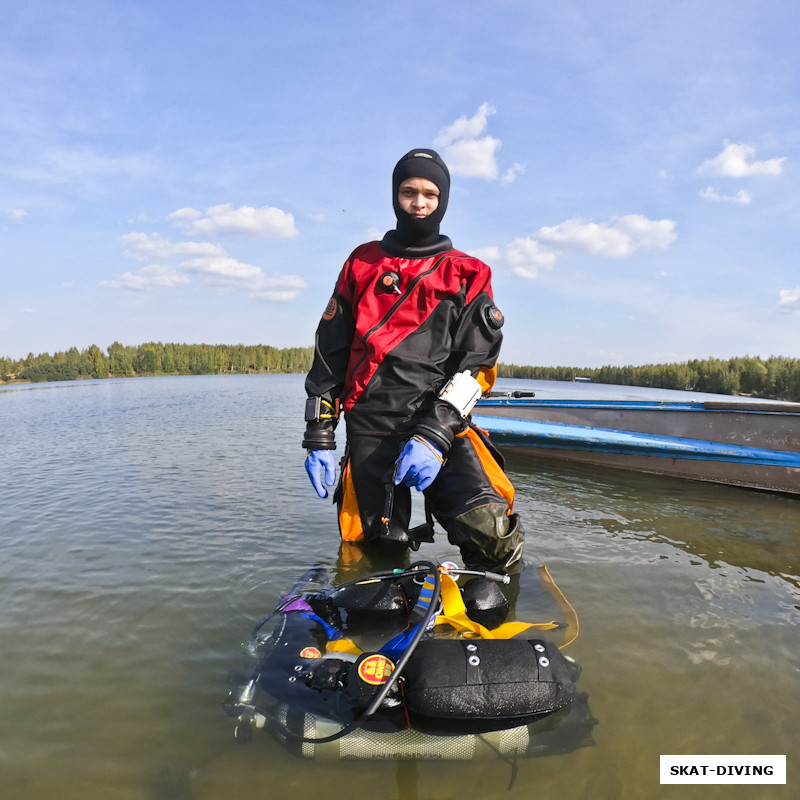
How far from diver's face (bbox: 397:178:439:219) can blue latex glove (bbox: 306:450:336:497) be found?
4.90 ft

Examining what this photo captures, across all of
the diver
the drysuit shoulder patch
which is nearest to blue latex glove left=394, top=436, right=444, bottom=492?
the diver

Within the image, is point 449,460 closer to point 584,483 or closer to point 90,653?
point 90,653

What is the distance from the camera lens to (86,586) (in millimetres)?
3182

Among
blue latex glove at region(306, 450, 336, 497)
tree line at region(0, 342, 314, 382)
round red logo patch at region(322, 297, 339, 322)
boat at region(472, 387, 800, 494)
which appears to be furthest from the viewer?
tree line at region(0, 342, 314, 382)

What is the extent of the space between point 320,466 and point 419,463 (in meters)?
0.74

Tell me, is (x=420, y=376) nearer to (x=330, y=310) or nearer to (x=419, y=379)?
(x=419, y=379)

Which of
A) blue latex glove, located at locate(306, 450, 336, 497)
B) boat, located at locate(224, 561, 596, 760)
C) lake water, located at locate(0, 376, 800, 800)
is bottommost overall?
lake water, located at locate(0, 376, 800, 800)

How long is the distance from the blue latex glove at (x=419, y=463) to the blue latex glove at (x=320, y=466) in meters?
0.57

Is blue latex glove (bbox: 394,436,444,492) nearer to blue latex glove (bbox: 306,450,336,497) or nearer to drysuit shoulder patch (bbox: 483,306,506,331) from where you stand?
blue latex glove (bbox: 306,450,336,497)

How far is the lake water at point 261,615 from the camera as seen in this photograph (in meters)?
1.64

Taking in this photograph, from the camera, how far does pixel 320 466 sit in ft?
9.98

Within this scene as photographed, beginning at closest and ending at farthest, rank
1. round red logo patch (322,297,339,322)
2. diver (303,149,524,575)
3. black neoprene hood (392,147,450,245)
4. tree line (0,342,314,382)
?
diver (303,149,524,575) < black neoprene hood (392,147,450,245) < round red logo patch (322,297,339,322) < tree line (0,342,314,382)

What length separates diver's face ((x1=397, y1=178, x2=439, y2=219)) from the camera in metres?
2.91

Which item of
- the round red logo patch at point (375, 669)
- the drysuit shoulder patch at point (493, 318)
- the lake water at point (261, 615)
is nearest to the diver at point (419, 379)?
the drysuit shoulder patch at point (493, 318)
